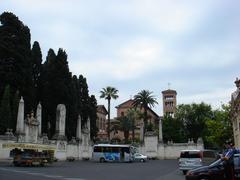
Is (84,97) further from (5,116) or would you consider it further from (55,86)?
(5,116)

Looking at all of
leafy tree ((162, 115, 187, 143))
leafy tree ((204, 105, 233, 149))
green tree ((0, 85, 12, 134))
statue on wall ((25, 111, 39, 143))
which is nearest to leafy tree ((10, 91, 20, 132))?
green tree ((0, 85, 12, 134))

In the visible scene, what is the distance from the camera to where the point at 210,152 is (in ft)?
86.3

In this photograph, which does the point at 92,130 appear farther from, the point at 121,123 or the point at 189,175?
the point at 189,175

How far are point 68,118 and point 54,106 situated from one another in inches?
122

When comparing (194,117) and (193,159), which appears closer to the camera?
(193,159)

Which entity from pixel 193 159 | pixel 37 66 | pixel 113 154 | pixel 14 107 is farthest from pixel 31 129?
pixel 37 66

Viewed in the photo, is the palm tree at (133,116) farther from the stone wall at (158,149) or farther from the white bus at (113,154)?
the white bus at (113,154)

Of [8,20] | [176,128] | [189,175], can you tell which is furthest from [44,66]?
[189,175]

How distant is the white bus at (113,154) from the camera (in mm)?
50344

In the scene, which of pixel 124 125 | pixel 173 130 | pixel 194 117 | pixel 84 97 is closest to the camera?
pixel 84 97

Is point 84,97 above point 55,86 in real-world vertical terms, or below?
above

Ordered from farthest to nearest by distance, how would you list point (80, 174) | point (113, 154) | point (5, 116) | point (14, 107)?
point (113, 154) → point (14, 107) → point (5, 116) → point (80, 174)

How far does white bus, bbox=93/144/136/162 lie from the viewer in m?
50.3

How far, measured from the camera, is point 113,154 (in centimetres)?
5059
